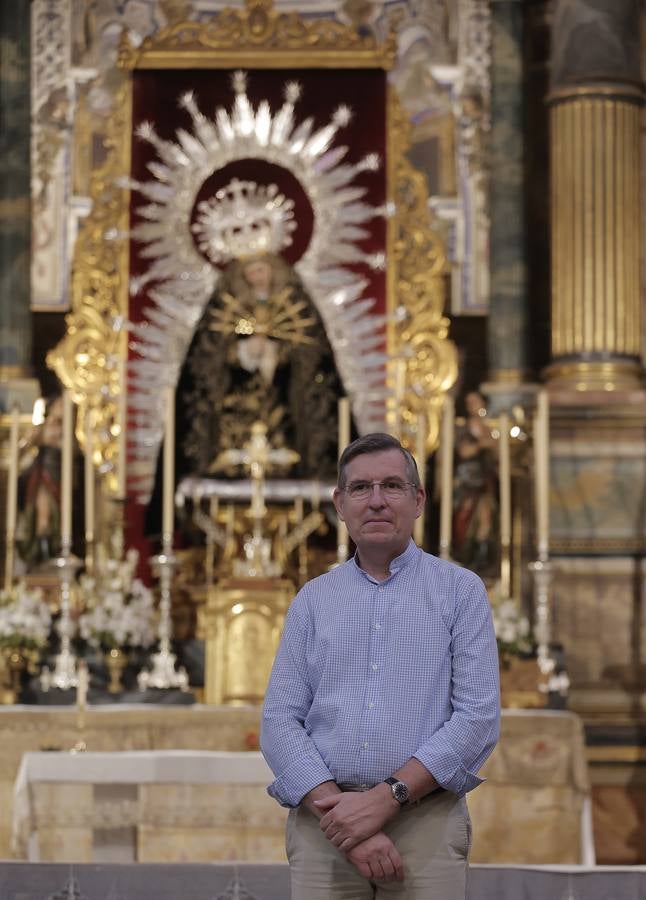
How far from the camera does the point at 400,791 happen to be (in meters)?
3.16

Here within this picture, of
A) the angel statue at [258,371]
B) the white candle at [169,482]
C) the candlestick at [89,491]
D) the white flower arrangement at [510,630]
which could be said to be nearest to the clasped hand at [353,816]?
the white flower arrangement at [510,630]

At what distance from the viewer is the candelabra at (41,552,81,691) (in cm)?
768

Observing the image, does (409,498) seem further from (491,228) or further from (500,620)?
(491,228)

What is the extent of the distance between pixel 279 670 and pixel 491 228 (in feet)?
22.1

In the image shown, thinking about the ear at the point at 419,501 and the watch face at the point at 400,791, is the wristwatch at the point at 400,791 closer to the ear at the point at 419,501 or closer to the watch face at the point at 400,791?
the watch face at the point at 400,791

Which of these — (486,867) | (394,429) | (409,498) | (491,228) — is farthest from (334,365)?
(409,498)

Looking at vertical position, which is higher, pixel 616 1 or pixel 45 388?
pixel 616 1

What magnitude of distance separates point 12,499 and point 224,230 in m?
2.06

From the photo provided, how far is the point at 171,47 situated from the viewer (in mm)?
9844

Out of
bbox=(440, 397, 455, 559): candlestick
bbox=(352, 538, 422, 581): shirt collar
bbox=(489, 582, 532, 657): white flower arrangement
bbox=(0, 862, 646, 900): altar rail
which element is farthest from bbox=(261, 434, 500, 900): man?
bbox=(440, 397, 455, 559): candlestick

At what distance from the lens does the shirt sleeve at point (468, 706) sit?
126 inches

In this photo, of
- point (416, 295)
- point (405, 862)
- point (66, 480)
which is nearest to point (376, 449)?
point (405, 862)

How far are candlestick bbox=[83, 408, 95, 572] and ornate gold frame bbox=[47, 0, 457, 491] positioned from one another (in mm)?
343

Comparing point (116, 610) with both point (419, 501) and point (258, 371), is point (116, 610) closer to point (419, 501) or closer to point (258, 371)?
point (258, 371)
